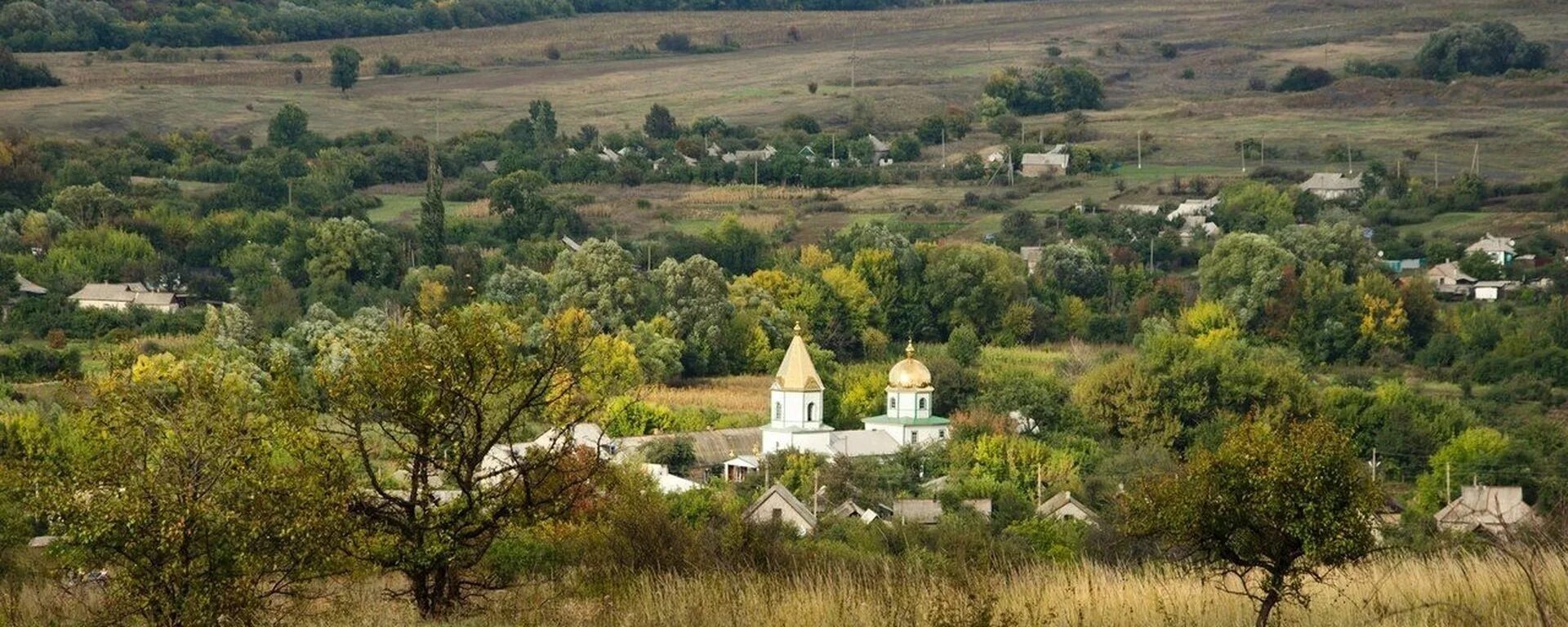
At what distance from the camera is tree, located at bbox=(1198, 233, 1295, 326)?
238 feet

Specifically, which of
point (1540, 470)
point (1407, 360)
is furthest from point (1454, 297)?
point (1540, 470)

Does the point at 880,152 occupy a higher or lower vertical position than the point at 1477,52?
lower

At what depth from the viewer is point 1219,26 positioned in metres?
149

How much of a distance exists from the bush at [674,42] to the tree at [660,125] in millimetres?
26495

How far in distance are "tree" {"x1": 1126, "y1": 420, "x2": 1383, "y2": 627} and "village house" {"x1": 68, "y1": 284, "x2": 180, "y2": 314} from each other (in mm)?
52327

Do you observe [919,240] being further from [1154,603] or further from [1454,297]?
[1154,603]

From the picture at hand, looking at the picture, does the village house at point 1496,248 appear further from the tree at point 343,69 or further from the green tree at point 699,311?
the tree at point 343,69

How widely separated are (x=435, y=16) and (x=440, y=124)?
32467mm

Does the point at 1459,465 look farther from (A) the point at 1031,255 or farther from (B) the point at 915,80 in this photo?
(B) the point at 915,80

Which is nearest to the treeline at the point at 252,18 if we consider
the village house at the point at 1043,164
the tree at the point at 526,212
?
the tree at the point at 526,212

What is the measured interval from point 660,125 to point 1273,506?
97912 mm

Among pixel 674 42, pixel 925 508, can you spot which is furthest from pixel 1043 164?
pixel 925 508

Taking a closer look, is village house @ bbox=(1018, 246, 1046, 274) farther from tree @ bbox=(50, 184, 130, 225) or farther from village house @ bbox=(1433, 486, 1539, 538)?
village house @ bbox=(1433, 486, 1539, 538)

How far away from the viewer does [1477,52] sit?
133 m
